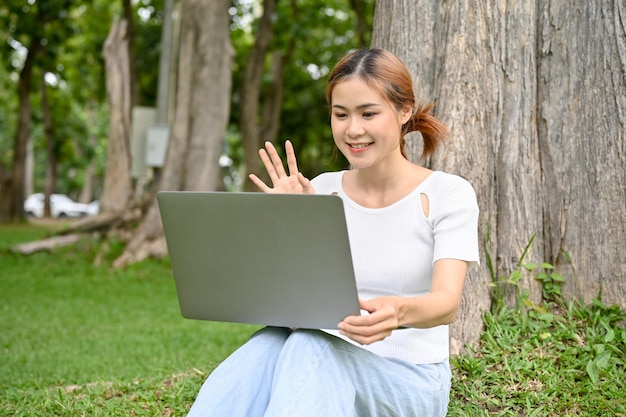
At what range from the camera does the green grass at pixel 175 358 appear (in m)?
3.31

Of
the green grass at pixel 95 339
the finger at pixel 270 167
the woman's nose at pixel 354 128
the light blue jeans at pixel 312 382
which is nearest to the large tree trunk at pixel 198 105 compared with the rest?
the green grass at pixel 95 339

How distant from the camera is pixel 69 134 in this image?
3139cm

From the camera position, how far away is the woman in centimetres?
235

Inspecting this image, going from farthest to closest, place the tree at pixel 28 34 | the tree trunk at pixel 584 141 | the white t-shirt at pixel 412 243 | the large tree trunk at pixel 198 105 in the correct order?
the tree at pixel 28 34, the large tree trunk at pixel 198 105, the tree trunk at pixel 584 141, the white t-shirt at pixel 412 243

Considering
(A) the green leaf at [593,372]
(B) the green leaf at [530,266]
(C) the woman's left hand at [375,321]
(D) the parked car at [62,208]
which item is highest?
(C) the woman's left hand at [375,321]

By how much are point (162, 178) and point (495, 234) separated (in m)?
7.58

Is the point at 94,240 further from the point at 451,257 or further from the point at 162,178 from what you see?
the point at 451,257

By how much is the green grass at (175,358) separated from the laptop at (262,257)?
1.18 m

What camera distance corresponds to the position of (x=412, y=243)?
8.62ft

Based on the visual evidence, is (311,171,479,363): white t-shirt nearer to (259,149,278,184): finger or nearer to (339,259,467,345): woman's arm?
(339,259,467,345): woman's arm

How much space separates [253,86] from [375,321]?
43.2ft

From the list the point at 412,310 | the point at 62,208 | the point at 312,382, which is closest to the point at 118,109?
the point at 312,382

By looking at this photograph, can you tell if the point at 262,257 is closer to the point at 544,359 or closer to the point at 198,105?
the point at 544,359

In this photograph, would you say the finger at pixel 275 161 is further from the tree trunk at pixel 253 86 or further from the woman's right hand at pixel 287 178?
the tree trunk at pixel 253 86
